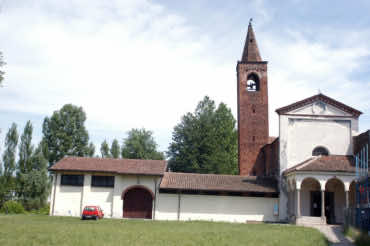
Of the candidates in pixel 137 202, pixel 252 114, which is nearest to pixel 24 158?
pixel 137 202

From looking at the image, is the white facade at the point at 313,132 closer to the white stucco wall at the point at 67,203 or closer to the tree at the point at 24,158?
the white stucco wall at the point at 67,203

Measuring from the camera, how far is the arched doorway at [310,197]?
1110 inches

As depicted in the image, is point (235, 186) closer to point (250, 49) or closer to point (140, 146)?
point (250, 49)

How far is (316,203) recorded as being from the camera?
28281 mm

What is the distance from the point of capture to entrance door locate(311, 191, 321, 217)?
2822cm

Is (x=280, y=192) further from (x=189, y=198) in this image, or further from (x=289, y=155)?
(x=189, y=198)

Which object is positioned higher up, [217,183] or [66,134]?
[66,134]

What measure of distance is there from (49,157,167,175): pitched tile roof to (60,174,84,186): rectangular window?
83 centimetres

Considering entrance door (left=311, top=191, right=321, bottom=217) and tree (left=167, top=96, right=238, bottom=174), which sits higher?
tree (left=167, top=96, right=238, bottom=174)

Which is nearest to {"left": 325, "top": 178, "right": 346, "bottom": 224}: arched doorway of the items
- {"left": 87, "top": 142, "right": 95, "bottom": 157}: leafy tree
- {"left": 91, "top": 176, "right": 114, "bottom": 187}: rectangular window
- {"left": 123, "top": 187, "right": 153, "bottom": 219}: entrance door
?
{"left": 123, "top": 187, "right": 153, "bottom": 219}: entrance door

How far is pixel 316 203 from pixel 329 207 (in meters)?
0.99

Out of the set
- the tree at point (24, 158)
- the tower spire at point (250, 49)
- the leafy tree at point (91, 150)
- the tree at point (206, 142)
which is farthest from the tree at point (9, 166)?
the tower spire at point (250, 49)

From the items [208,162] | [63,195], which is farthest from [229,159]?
[63,195]

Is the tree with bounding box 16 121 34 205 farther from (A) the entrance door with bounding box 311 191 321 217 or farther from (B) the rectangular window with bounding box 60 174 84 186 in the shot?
(A) the entrance door with bounding box 311 191 321 217
